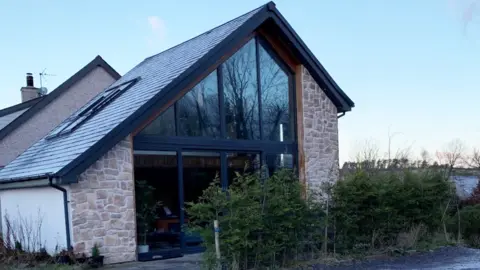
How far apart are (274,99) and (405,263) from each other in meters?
6.03

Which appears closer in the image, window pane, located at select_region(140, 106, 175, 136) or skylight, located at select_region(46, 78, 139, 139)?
window pane, located at select_region(140, 106, 175, 136)

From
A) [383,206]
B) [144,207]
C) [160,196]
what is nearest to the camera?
[383,206]

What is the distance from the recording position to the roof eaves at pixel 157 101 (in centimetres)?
1027

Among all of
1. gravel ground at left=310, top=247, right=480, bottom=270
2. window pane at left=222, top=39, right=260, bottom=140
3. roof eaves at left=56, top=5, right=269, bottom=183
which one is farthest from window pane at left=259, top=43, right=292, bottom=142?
gravel ground at left=310, top=247, right=480, bottom=270

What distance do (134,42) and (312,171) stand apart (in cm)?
628

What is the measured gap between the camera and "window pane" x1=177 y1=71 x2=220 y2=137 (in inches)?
502

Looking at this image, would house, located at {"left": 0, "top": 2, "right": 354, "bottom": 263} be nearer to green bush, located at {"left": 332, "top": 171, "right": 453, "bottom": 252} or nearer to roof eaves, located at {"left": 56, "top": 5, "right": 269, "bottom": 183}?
roof eaves, located at {"left": 56, "top": 5, "right": 269, "bottom": 183}

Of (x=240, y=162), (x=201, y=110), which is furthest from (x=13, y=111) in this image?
(x=240, y=162)

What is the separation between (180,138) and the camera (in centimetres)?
1258

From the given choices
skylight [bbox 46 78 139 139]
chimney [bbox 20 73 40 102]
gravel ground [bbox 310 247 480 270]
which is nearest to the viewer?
gravel ground [bbox 310 247 480 270]

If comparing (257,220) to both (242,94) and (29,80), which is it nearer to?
(242,94)

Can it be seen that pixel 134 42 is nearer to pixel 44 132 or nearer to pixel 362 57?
pixel 44 132

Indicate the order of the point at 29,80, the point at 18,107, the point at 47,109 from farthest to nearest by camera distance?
the point at 29,80
the point at 18,107
the point at 47,109

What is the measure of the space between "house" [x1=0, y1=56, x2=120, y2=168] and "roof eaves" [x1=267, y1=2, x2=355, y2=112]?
8.38 metres
